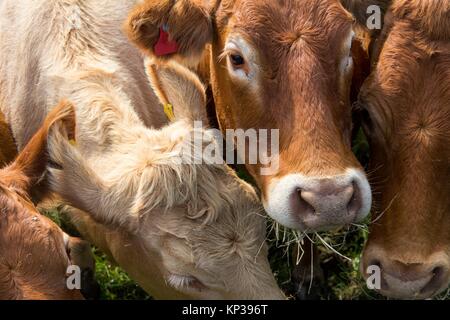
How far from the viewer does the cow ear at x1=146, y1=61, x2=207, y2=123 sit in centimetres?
620

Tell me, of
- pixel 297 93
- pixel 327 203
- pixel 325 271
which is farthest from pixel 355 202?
pixel 325 271

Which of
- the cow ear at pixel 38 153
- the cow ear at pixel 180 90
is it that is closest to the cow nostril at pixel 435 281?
the cow ear at pixel 180 90

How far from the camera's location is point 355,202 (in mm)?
5160

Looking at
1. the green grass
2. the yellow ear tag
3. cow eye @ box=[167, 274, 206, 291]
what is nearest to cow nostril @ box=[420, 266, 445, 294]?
cow eye @ box=[167, 274, 206, 291]

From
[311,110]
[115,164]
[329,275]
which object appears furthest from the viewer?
[329,275]

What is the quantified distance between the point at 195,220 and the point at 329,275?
8.87ft

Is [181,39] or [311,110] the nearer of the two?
[311,110]

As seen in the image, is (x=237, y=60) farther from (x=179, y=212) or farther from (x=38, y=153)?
(x=38, y=153)

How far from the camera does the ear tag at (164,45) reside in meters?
5.87

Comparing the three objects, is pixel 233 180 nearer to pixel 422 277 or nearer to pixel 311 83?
pixel 311 83

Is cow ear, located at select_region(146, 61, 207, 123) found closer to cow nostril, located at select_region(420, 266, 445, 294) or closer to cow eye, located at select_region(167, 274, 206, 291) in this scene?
cow eye, located at select_region(167, 274, 206, 291)

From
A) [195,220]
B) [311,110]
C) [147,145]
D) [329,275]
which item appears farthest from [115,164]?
[329,275]
